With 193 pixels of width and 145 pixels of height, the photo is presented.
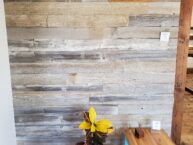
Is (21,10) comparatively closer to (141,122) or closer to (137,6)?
(137,6)

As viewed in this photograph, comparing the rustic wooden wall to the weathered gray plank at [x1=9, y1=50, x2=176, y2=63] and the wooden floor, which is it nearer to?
the weathered gray plank at [x1=9, y1=50, x2=176, y2=63]

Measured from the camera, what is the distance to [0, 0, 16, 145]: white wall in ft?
6.10

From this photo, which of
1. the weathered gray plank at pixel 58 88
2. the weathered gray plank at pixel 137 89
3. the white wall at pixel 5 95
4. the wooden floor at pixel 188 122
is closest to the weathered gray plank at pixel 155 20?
the weathered gray plank at pixel 137 89

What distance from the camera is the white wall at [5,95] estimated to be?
1.86 m

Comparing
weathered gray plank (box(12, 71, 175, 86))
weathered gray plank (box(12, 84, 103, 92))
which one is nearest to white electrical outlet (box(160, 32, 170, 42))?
weathered gray plank (box(12, 71, 175, 86))

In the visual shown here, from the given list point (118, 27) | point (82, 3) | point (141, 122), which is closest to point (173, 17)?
point (118, 27)

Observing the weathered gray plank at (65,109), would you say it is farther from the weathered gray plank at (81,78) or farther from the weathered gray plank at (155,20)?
the weathered gray plank at (155,20)

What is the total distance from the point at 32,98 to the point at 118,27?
1.01 meters

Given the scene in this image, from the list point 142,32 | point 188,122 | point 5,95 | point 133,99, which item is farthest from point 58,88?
point 188,122

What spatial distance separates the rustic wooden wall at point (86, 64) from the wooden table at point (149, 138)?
15cm

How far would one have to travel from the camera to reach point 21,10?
203cm

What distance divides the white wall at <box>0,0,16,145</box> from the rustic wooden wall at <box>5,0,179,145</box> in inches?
3.1

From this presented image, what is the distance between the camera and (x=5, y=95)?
77.5 inches

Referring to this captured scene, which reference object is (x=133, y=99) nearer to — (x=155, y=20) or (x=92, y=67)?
(x=92, y=67)
